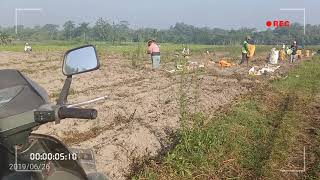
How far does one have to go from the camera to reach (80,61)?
6.37 ft

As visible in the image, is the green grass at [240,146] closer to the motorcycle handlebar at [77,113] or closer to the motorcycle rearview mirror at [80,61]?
the motorcycle rearview mirror at [80,61]

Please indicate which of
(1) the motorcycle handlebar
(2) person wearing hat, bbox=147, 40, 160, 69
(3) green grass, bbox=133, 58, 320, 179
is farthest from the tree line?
(1) the motorcycle handlebar

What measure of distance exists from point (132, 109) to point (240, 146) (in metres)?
2.76

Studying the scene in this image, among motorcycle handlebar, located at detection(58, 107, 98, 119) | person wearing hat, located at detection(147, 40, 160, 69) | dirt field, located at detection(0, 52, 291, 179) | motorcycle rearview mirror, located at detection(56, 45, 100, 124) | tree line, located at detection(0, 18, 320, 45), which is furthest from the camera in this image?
tree line, located at detection(0, 18, 320, 45)

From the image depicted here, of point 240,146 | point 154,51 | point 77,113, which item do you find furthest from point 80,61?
point 154,51

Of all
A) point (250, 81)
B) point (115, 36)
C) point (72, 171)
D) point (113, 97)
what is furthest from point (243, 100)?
point (115, 36)

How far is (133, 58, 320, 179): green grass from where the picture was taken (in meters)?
5.34

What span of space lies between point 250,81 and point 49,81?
6.06 m

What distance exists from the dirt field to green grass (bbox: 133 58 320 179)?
38cm

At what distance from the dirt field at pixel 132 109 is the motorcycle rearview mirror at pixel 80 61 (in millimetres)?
3073
